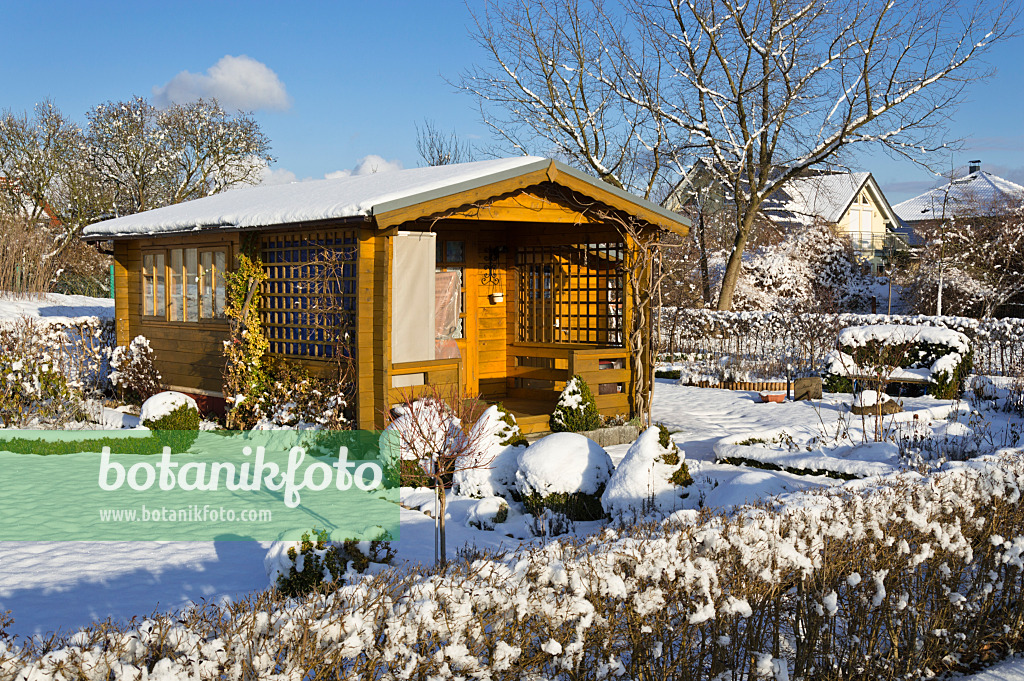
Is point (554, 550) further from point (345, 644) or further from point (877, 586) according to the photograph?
point (877, 586)

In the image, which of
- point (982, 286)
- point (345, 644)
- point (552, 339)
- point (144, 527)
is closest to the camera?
point (345, 644)

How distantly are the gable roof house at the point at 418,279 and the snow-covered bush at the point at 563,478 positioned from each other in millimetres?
1552

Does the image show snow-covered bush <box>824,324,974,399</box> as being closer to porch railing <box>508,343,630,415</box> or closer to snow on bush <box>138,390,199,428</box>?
porch railing <box>508,343,630,415</box>

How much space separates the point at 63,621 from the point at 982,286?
25358 millimetres

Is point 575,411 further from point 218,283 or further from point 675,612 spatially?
point 675,612

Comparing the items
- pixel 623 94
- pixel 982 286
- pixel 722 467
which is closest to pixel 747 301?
pixel 982 286

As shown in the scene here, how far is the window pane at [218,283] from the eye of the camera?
10.9 m

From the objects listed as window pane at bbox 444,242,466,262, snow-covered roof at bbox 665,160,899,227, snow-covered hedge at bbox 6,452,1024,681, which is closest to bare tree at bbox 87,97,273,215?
snow-covered roof at bbox 665,160,899,227

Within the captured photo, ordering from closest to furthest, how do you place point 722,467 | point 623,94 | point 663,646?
1. point 663,646
2. point 722,467
3. point 623,94

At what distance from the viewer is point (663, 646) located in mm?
3293

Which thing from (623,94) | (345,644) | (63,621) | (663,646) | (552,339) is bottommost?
(63,621)

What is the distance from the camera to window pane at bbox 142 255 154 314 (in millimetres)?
12477

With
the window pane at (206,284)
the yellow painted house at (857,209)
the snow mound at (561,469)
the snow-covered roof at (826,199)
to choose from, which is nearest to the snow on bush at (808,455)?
the snow mound at (561,469)

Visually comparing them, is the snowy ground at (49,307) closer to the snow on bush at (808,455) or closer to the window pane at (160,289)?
the window pane at (160,289)
